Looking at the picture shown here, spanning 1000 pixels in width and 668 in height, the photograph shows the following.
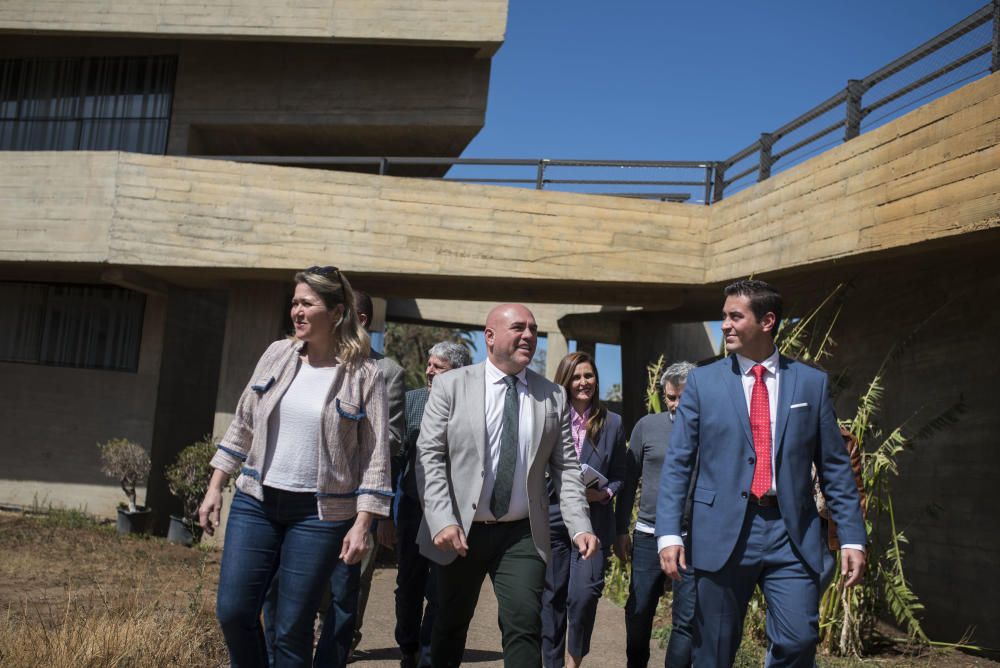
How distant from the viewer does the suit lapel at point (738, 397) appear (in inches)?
150

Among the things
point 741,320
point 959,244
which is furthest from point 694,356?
point 741,320

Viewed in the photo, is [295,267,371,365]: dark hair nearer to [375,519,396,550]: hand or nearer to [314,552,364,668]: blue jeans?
[314,552,364,668]: blue jeans

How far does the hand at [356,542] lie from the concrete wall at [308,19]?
11730 mm

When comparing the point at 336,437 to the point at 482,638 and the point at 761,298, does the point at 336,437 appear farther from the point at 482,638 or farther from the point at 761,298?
the point at 482,638

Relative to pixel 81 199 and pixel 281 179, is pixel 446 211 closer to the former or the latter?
pixel 281 179

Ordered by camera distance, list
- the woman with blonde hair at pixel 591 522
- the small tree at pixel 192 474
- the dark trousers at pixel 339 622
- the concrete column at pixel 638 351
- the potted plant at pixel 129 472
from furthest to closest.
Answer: the concrete column at pixel 638 351
the potted plant at pixel 129 472
the small tree at pixel 192 474
the woman with blonde hair at pixel 591 522
the dark trousers at pixel 339 622

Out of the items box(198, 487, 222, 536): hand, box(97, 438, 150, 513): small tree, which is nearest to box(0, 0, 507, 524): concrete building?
box(97, 438, 150, 513): small tree

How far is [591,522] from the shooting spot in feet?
18.3

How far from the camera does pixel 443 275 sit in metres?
12.1

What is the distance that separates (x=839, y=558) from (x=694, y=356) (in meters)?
15.4

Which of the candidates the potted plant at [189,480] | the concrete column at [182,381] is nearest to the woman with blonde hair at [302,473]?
the potted plant at [189,480]

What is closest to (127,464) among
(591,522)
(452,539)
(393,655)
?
(393,655)

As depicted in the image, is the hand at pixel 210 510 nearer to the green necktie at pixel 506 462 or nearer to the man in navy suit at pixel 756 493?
the green necktie at pixel 506 462

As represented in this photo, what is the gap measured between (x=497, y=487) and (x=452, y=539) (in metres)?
0.35
